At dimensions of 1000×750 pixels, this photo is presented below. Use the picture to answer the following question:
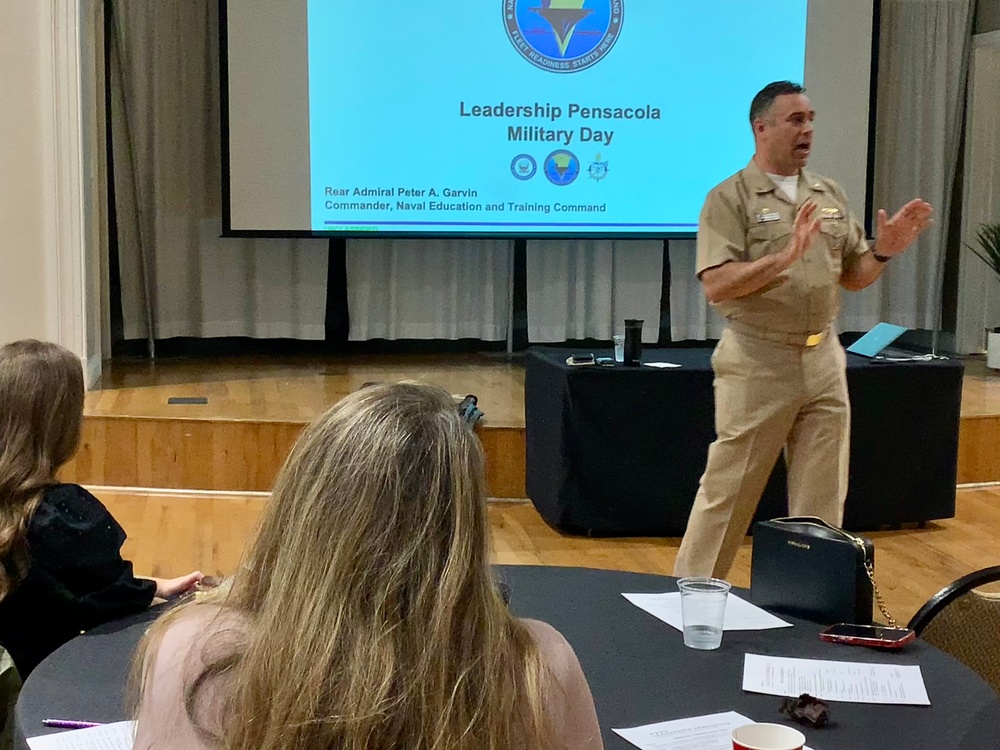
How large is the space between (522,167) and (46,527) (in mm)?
5140

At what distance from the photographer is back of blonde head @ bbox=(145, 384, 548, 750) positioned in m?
0.98

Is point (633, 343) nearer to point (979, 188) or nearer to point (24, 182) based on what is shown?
point (24, 182)

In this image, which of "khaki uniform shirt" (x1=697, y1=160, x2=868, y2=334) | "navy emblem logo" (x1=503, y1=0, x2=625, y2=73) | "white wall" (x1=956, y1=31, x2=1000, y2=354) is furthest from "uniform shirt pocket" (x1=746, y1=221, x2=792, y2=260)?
"white wall" (x1=956, y1=31, x2=1000, y2=354)

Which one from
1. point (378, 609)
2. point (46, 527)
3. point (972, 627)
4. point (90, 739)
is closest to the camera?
point (378, 609)

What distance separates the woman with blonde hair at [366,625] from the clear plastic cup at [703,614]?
2.06 feet

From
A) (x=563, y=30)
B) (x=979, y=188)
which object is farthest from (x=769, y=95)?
(x=979, y=188)

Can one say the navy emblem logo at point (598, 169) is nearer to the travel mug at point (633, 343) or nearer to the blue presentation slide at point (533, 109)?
the blue presentation slide at point (533, 109)

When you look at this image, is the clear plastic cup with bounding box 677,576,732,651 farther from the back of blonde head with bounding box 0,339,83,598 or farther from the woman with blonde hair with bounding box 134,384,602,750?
the back of blonde head with bounding box 0,339,83,598

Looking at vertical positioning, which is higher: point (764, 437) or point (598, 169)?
point (598, 169)

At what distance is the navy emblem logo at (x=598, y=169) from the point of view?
6801mm

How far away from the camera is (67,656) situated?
1.64 metres

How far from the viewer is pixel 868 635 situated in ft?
5.71

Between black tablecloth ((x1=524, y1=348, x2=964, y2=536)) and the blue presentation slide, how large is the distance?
244cm

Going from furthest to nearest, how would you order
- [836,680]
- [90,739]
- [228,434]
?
[228,434], [836,680], [90,739]
